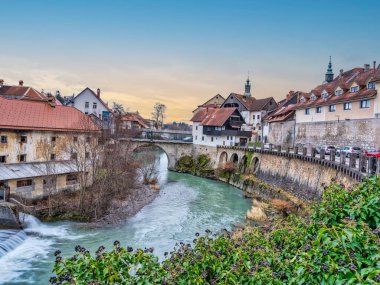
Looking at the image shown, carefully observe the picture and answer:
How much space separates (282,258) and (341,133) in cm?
3353

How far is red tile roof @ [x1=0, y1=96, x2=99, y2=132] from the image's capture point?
86.2 ft

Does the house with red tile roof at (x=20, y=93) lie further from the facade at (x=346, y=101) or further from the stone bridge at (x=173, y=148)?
the facade at (x=346, y=101)

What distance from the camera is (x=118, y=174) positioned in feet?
94.0

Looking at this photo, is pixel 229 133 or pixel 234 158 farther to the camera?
pixel 229 133

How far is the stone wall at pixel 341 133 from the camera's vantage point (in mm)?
31562

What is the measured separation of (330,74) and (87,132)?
186ft

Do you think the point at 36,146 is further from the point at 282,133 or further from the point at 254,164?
Result: the point at 282,133

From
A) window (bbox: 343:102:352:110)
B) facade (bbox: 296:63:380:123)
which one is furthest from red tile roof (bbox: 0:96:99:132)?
window (bbox: 343:102:352:110)

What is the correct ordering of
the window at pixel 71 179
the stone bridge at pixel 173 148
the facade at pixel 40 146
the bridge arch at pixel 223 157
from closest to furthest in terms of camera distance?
the facade at pixel 40 146, the window at pixel 71 179, the bridge arch at pixel 223 157, the stone bridge at pixel 173 148

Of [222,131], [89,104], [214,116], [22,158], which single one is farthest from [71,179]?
[214,116]

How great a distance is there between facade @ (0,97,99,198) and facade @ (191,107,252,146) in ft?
90.8

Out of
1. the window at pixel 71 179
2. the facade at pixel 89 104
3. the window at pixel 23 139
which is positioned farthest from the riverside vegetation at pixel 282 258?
the facade at pixel 89 104

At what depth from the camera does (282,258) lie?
6617 mm

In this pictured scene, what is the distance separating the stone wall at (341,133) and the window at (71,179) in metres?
28.6
